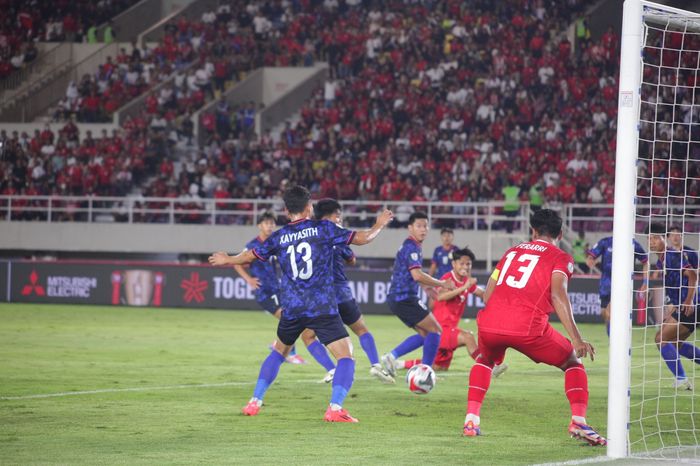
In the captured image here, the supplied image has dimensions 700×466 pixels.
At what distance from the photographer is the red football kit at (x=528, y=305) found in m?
9.50

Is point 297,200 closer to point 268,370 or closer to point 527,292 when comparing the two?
point 268,370

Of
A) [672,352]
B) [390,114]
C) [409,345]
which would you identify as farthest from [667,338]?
[390,114]

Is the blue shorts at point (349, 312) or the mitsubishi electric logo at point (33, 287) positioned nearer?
the blue shorts at point (349, 312)

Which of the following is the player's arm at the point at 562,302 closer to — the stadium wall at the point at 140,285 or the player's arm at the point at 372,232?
the player's arm at the point at 372,232

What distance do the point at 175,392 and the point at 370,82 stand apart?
25.7m

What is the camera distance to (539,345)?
9570 millimetres

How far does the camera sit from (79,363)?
16391 millimetres

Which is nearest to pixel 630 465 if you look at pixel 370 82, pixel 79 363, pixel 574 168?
pixel 79 363

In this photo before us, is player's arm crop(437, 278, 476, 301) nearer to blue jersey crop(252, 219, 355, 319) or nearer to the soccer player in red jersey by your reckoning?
blue jersey crop(252, 219, 355, 319)

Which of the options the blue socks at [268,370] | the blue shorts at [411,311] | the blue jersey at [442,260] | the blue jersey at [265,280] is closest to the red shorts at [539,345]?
the blue socks at [268,370]

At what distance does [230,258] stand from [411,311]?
15.3ft

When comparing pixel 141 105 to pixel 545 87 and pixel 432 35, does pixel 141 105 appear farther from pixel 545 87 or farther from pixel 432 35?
pixel 545 87

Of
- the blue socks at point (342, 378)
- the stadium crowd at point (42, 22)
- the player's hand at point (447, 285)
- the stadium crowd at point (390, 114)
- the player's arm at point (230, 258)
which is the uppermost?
the stadium crowd at point (42, 22)

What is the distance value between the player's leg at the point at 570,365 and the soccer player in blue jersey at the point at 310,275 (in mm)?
1903
